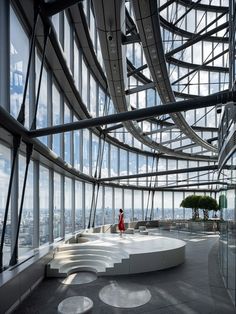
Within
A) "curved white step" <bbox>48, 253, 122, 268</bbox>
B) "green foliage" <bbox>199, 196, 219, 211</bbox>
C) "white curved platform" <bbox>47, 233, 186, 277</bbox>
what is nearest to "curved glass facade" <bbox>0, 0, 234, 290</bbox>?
"curved white step" <bbox>48, 253, 122, 268</bbox>

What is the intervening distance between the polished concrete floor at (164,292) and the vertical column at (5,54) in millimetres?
4366

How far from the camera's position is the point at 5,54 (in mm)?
6938

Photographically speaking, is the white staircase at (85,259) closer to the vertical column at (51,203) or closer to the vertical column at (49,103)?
the vertical column at (51,203)

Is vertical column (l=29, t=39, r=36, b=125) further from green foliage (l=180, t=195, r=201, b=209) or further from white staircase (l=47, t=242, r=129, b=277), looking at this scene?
green foliage (l=180, t=195, r=201, b=209)

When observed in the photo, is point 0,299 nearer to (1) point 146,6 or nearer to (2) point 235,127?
(2) point 235,127

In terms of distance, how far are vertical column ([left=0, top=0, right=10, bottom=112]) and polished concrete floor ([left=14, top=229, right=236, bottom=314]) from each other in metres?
4.37

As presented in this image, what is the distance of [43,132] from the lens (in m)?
7.51

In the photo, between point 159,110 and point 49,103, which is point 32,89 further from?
point 159,110

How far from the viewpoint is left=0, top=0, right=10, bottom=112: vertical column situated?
22.2 ft

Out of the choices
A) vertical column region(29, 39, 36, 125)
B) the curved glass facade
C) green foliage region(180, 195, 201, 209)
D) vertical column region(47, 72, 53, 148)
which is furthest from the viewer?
green foliage region(180, 195, 201, 209)

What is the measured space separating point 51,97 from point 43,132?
12.8 ft

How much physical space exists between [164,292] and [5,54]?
21.6ft

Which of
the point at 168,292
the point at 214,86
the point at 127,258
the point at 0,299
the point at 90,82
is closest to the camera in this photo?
the point at 0,299

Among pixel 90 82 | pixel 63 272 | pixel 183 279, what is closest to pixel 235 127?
pixel 183 279
